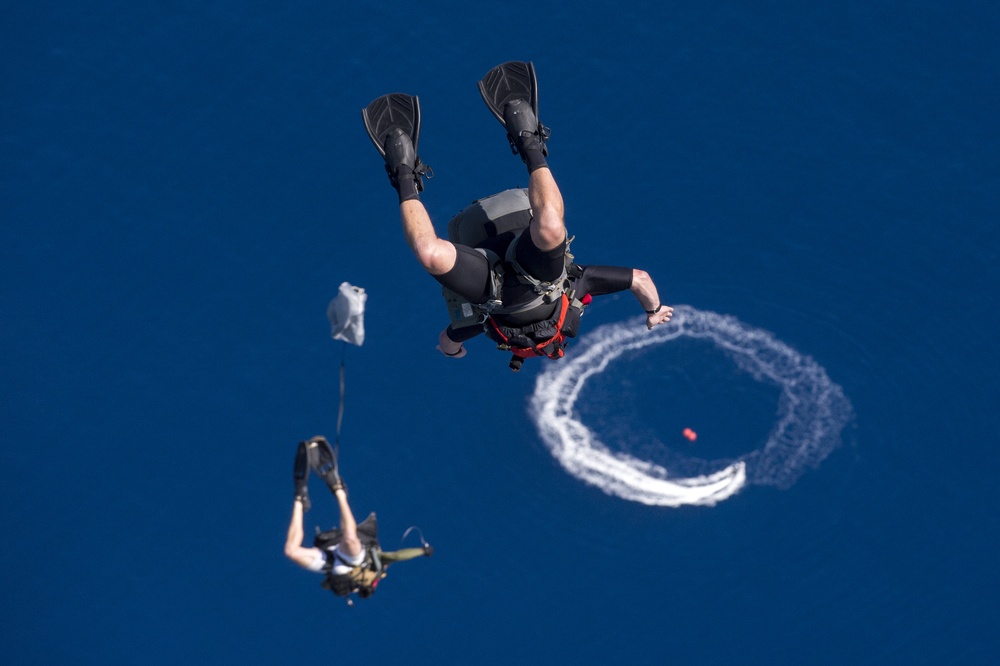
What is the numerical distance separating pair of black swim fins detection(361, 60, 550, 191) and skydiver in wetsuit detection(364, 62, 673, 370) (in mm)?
17

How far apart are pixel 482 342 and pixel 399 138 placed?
9.85 meters

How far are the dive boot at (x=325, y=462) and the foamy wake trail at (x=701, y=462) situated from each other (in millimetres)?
10605

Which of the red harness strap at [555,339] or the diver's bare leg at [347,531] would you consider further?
the red harness strap at [555,339]

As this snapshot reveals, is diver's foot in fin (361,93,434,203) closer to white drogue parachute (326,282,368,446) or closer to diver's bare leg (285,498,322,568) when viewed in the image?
white drogue parachute (326,282,368,446)

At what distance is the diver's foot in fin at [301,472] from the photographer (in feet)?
83.1

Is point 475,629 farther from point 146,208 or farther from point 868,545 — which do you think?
point 146,208

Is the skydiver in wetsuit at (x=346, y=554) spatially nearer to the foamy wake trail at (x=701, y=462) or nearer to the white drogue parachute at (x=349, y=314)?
the white drogue parachute at (x=349, y=314)

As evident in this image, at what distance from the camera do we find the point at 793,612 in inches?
1357

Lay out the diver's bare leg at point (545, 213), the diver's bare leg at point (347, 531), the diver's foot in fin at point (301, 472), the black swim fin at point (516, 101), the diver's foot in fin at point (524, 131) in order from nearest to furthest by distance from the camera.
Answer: the diver's bare leg at point (545, 213), the diver's foot in fin at point (301, 472), the diver's bare leg at point (347, 531), the diver's foot in fin at point (524, 131), the black swim fin at point (516, 101)

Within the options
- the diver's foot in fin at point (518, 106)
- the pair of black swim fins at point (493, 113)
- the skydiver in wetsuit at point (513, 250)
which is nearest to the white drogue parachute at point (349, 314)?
the skydiver in wetsuit at point (513, 250)

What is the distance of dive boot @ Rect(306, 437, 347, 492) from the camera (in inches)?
1000

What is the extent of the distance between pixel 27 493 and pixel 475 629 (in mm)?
10958

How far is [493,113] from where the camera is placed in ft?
87.5

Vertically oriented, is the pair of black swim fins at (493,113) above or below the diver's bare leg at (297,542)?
above
